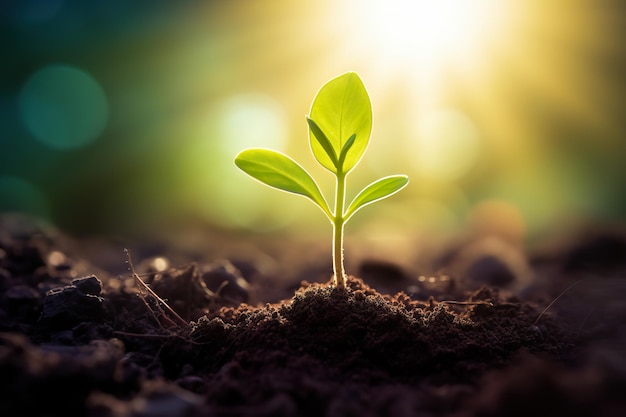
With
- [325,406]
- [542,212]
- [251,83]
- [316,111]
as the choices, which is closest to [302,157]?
[251,83]

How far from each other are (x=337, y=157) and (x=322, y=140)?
109mm

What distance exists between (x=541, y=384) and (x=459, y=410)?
0.21 metres

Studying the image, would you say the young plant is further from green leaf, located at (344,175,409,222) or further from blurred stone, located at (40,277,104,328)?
blurred stone, located at (40,277,104,328)

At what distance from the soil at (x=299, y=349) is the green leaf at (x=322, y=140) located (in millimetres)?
413

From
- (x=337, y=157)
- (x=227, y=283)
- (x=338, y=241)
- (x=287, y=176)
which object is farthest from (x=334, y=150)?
(x=227, y=283)

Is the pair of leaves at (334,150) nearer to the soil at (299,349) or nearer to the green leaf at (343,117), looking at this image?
the green leaf at (343,117)

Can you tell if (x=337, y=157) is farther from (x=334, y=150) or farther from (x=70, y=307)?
(x=70, y=307)

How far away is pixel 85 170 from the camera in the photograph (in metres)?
7.26

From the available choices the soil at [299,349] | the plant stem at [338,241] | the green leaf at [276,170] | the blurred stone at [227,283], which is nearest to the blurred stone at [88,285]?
the soil at [299,349]

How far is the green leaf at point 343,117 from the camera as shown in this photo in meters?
1.45

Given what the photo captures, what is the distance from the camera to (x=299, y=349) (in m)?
1.25

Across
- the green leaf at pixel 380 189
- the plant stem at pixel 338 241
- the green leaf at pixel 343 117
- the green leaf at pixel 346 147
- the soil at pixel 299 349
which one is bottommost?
the soil at pixel 299 349

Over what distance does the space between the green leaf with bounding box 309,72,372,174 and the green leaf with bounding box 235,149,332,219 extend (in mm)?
97

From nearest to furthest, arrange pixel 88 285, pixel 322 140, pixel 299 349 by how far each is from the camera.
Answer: pixel 299 349, pixel 322 140, pixel 88 285
